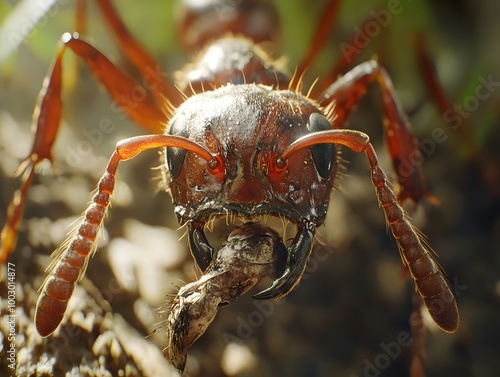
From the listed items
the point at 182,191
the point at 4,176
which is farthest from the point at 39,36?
the point at 182,191

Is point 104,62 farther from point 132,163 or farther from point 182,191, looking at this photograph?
point 182,191

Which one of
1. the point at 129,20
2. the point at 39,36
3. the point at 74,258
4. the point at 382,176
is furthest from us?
the point at 129,20

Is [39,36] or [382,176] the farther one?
[39,36]

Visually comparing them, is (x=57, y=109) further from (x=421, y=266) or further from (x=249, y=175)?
(x=421, y=266)

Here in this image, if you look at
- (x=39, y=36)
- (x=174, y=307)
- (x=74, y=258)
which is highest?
(x=39, y=36)

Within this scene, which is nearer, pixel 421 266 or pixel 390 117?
pixel 421 266
